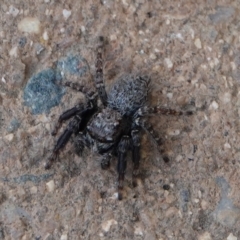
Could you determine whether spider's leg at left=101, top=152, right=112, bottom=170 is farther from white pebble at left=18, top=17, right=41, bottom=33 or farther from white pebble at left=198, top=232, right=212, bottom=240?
white pebble at left=18, top=17, right=41, bottom=33

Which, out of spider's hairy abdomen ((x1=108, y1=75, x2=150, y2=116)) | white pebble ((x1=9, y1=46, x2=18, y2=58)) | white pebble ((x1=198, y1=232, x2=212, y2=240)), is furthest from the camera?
white pebble ((x1=9, y1=46, x2=18, y2=58))

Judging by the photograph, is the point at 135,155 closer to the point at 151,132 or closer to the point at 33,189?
the point at 151,132

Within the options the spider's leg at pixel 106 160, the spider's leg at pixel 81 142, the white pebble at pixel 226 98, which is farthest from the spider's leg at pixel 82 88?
the white pebble at pixel 226 98

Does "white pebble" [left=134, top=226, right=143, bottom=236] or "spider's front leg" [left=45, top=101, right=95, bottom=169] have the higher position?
"spider's front leg" [left=45, top=101, right=95, bottom=169]

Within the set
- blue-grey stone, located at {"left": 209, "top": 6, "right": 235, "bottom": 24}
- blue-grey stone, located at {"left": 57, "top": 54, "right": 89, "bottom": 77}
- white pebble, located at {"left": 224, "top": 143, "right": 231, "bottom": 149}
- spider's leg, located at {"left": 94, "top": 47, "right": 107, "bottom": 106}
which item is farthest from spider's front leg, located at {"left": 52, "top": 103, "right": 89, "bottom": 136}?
blue-grey stone, located at {"left": 209, "top": 6, "right": 235, "bottom": 24}

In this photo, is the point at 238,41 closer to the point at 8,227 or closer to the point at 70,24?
the point at 70,24

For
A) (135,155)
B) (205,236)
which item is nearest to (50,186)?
(135,155)

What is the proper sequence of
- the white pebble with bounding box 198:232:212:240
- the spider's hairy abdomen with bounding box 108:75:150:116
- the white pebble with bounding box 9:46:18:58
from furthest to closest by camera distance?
the white pebble with bounding box 9:46:18:58, the spider's hairy abdomen with bounding box 108:75:150:116, the white pebble with bounding box 198:232:212:240
